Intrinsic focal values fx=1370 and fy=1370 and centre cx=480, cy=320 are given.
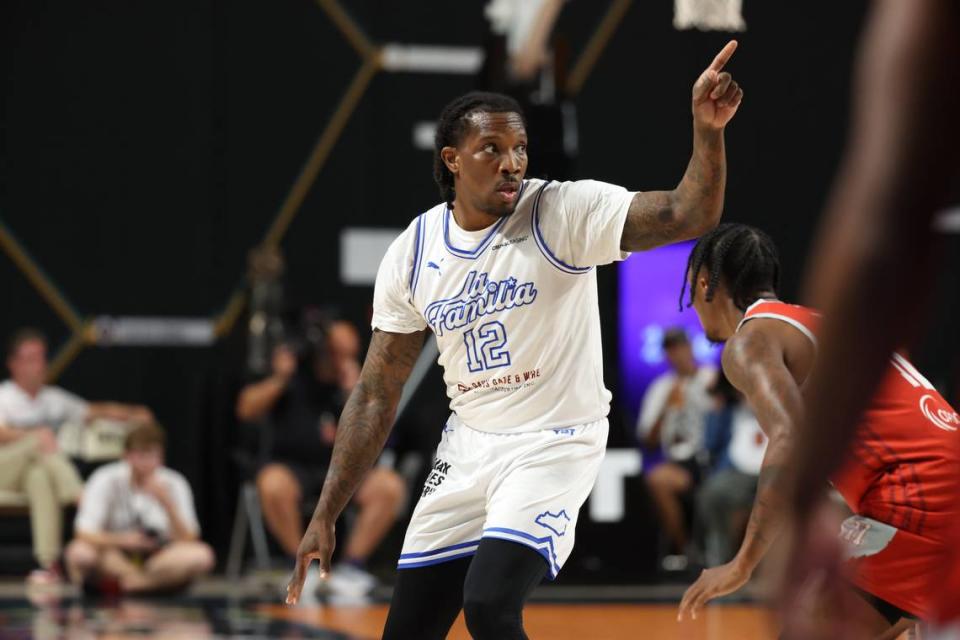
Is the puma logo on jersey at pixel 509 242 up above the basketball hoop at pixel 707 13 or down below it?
below

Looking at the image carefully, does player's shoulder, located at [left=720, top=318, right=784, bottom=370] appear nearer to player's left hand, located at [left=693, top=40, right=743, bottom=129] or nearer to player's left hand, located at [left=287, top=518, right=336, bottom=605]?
player's left hand, located at [left=693, top=40, right=743, bottom=129]

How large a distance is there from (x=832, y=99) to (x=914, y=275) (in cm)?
1178

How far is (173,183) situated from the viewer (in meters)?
12.0

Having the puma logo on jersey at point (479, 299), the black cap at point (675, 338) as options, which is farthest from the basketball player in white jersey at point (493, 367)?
the black cap at point (675, 338)

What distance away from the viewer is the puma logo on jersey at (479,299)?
361cm

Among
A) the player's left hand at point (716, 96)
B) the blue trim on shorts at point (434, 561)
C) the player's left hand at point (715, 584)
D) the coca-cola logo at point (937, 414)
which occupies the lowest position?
the blue trim on shorts at point (434, 561)

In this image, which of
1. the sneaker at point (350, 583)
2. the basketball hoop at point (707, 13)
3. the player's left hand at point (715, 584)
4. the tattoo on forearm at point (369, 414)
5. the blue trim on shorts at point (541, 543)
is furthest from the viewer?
the sneaker at point (350, 583)

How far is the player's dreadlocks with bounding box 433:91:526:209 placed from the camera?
3.78 metres

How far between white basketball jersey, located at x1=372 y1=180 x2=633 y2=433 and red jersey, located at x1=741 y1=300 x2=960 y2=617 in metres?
0.54

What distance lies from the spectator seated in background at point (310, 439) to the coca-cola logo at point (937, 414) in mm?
5836

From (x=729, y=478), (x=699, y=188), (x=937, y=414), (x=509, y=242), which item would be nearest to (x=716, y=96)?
(x=699, y=188)

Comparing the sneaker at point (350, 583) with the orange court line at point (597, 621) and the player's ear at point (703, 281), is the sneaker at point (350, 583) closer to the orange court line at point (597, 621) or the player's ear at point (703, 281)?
the orange court line at point (597, 621)

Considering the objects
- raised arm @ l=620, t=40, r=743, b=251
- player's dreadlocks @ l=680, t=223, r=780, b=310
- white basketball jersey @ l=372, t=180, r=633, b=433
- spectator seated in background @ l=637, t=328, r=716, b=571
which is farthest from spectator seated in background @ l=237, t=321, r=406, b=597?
raised arm @ l=620, t=40, r=743, b=251

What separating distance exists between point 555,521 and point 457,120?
3.78 ft
